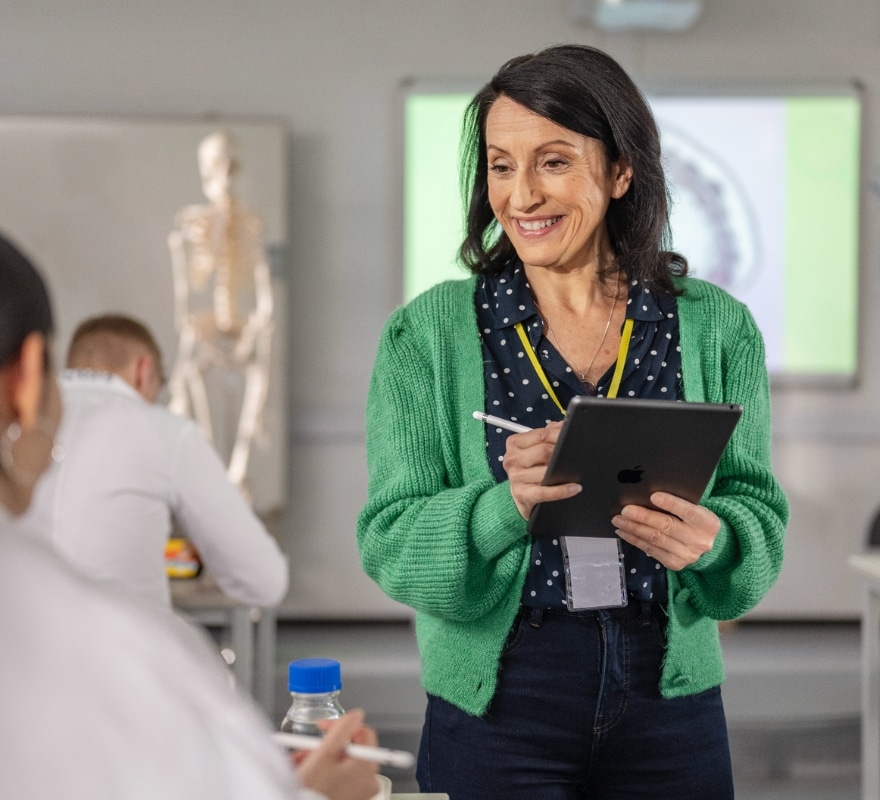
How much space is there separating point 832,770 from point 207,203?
343 centimetres

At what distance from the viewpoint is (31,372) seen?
31.4 inches

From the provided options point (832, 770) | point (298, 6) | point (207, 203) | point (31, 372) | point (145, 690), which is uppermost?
point (298, 6)

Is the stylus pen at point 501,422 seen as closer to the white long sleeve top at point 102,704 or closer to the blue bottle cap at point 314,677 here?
the blue bottle cap at point 314,677

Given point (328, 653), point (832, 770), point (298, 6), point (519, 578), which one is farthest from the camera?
point (298, 6)

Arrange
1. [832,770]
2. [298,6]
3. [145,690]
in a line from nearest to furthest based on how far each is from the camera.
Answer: [145,690] → [832,770] → [298,6]

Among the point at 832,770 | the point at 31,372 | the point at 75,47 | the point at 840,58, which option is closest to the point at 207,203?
the point at 75,47

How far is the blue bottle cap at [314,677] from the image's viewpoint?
44.7 inches

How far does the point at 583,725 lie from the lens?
1415 mm

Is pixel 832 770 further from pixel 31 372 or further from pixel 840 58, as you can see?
pixel 31 372

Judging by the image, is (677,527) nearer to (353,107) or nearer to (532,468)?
(532,468)

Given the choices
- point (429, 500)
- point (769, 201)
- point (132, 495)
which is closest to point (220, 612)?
point (132, 495)

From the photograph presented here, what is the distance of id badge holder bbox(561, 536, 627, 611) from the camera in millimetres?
1427

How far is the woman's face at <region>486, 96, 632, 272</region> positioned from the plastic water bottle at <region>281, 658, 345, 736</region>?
66 cm

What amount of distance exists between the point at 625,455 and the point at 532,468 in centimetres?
11
